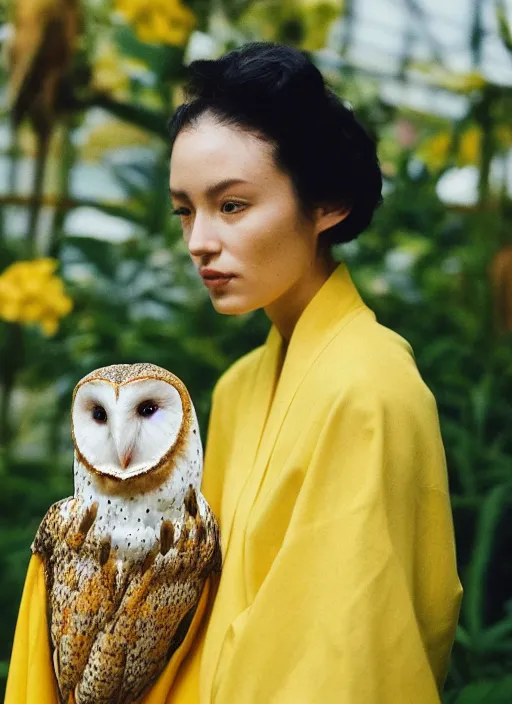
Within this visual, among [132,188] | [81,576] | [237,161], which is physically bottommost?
[132,188]

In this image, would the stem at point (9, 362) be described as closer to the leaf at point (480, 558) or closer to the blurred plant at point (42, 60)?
the blurred plant at point (42, 60)

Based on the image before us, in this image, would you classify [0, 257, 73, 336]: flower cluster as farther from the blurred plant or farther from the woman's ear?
the woman's ear

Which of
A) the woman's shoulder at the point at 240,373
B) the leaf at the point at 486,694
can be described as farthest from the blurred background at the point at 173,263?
the woman's shoulder at the point at 240,373

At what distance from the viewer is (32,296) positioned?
1613 millimetres

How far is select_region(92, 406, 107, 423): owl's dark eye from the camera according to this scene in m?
0.70

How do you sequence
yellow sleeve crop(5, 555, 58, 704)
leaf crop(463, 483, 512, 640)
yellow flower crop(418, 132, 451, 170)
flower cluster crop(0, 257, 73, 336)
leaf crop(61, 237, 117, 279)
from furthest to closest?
yellow flower crop(418, 132, 451, 170) < leaf crop(61, 237, 117, 279) < flower cluster crop(0, 257, 73, 336) < leaf crop(463, 483, 512, 640) < yellow sleeve crop(5, 555, 58, 704)

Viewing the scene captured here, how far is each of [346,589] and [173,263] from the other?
4.28 feet

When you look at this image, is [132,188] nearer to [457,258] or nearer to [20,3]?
[20,3]

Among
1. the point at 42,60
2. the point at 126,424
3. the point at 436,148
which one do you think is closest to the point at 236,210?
the point at 126,424

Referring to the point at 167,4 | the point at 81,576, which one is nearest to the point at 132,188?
the point at 167,4

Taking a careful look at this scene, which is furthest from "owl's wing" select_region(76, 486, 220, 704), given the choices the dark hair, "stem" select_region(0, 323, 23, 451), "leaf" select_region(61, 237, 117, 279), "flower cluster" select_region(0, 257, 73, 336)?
"leaf" select_region(61, 237, 117, 279)

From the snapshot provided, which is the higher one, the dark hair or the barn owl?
the dark hair

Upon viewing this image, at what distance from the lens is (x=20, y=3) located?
166 centimetres

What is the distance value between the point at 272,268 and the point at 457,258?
1.61 metres
